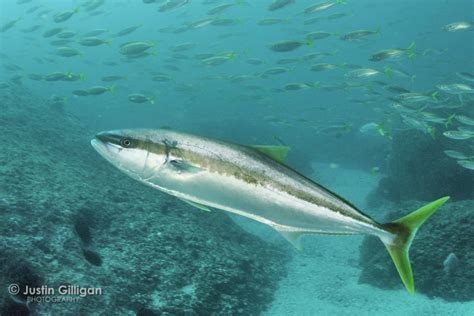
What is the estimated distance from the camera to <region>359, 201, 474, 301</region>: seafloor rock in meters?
5.32

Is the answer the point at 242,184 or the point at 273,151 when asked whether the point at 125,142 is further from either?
the point at 273,151

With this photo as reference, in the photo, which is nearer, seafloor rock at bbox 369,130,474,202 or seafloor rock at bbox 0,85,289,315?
seafloor rock at bbox 0,85,289,315

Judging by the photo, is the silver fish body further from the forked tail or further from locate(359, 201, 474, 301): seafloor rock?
locate(359, 201, 474, 301): seafloor rock

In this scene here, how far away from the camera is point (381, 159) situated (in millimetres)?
19672

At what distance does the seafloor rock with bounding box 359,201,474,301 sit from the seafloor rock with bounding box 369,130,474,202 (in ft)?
14.3

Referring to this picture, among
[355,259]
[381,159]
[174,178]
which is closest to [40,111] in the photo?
[355,259]

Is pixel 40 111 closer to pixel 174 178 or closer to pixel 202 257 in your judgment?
pixel 202 257

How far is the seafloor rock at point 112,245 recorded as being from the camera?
12.9 ft

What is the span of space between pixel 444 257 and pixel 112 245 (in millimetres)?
5188

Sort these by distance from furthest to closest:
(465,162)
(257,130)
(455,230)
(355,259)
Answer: (257,130) → (355,259) → (465,162) → (455,230)

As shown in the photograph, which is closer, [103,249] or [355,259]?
[103,249]

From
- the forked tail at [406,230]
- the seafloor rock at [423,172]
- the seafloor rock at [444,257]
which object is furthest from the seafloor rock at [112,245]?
the seafloor rock at [423,172]

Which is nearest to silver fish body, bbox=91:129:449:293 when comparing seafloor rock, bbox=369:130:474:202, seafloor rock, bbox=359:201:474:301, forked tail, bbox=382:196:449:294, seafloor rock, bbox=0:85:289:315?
forked tail, bbox=382:196:449:294

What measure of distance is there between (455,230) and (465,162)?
8.20 ft
